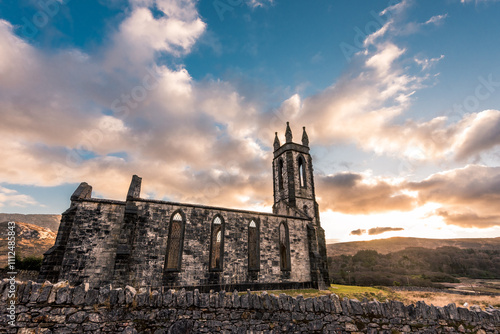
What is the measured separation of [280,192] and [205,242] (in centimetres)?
1343

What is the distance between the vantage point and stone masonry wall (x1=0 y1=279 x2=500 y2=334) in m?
5.10

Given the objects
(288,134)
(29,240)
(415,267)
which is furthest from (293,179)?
(29,240)

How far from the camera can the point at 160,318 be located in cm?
560

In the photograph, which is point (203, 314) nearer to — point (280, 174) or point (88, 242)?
point (88, 242)

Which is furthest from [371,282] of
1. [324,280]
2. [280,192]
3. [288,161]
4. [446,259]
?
[446,259]

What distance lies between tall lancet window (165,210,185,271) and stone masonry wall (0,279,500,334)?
10116 mm

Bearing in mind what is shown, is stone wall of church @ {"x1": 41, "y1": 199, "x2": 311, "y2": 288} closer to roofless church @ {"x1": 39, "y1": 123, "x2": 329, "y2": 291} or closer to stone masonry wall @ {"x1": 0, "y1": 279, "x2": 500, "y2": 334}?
roofless church @ {"x1": 39, "y1": 123, "x2": 329, "y2": 291}

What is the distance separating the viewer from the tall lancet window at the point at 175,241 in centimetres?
1525

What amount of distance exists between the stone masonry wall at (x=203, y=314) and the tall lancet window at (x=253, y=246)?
1187cm

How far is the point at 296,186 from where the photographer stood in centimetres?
2595

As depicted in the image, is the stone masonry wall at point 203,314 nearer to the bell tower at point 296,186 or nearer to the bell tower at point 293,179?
the bell tower at point 296,186

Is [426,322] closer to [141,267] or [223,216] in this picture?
[223,216]

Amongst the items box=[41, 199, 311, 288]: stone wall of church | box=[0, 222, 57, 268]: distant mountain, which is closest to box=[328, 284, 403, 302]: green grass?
box=[41, 199, 311, 288]: stone wall of church

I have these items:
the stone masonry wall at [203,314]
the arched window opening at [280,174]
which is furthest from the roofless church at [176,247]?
the stone masonry wall at [203,314]
